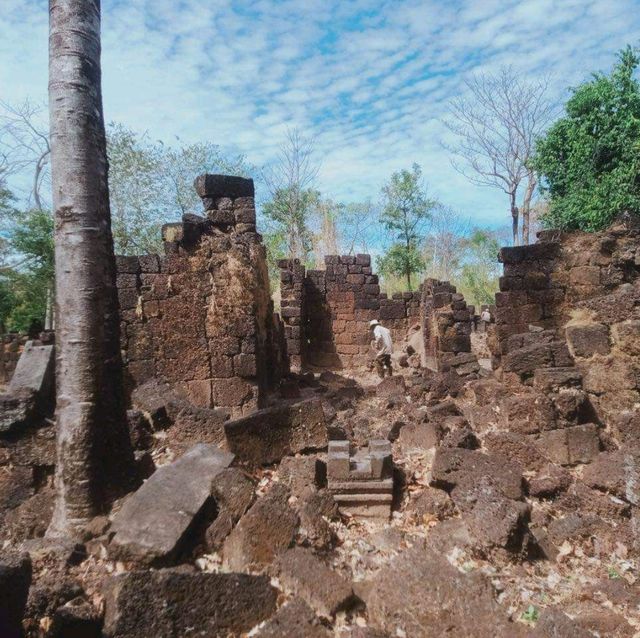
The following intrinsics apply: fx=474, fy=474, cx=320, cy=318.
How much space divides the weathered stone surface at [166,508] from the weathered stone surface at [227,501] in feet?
0.36

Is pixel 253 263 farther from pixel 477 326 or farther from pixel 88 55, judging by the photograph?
pixel 477 326

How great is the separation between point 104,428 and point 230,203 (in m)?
5.12

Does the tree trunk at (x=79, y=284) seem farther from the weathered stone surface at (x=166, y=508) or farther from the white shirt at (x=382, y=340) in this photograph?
the white shirt at (x=382, y=340)

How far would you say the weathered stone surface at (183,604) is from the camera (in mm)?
2516

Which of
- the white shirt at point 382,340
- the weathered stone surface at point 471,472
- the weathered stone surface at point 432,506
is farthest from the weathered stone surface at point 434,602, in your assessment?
the white shirt at point 382,340

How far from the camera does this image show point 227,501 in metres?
3.62

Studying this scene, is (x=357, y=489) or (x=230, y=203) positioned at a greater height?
(x=230, y=203)

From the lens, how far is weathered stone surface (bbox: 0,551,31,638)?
2156mm

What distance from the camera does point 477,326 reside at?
2138cm

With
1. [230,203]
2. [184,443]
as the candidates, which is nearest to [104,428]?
[184,443]

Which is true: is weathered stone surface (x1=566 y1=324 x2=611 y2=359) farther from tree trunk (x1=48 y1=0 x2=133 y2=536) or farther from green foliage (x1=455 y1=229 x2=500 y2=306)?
green foliage (x1=455 y1=229 x2=500 y2=306)

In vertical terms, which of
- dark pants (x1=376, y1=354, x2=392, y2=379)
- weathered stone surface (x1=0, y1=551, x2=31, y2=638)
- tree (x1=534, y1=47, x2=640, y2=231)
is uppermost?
tree (x1=534, y1=47, x2=640, y2=231)

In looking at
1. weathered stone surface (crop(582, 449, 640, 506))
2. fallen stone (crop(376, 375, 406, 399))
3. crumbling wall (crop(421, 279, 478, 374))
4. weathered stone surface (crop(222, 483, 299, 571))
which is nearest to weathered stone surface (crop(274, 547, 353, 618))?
weathered stone surface (crop(222, 483, 299, 571))

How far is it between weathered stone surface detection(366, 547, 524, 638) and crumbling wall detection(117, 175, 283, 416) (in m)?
5.29
